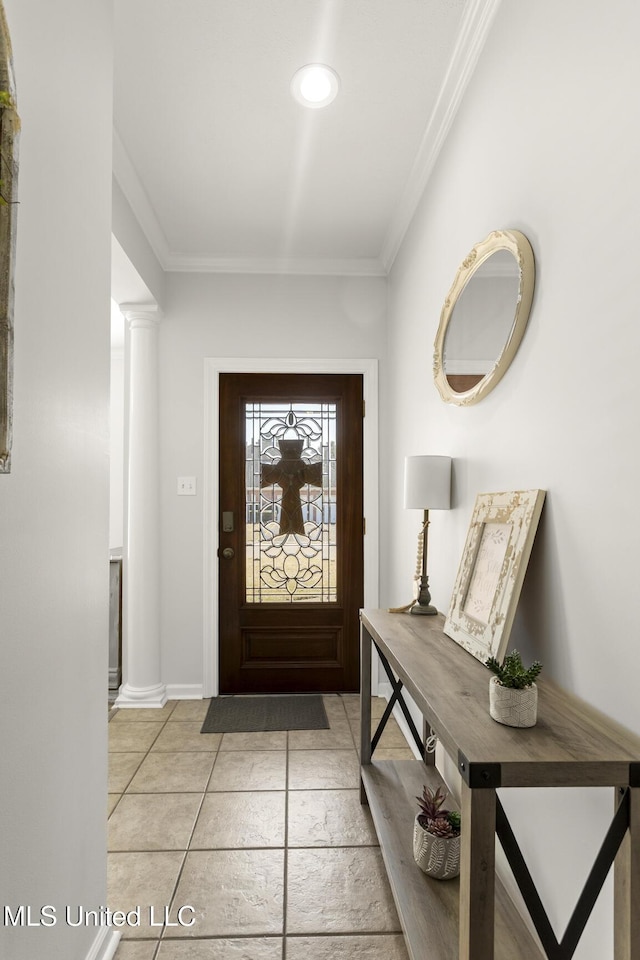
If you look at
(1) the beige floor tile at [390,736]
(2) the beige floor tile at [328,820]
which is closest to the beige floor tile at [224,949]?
(2) the beige floor tile at [328,820]

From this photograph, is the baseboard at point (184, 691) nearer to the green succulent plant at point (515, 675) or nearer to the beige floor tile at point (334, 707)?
the beige floor tile at point (334, 707)

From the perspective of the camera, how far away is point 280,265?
387 cm

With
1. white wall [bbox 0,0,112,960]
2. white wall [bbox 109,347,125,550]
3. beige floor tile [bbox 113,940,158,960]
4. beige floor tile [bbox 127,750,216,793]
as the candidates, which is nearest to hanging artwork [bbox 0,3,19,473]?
white wall [bbox 0,0,112,960]

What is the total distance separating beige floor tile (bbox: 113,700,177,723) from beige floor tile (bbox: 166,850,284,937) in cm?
142

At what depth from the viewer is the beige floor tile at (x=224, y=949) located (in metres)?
1.65

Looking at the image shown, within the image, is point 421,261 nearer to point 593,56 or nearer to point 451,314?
point 451,314

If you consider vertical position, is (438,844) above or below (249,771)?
above

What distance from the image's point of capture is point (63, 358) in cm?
138

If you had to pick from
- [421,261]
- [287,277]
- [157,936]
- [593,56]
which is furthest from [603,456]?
[287,277]

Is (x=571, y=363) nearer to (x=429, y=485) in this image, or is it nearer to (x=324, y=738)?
(x=429, y=485)

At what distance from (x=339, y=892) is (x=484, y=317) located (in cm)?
182

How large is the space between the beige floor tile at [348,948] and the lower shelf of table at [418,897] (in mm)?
159

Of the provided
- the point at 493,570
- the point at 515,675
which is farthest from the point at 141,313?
the point at 515,675

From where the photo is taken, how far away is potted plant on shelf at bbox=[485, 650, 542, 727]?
1.17 metres
